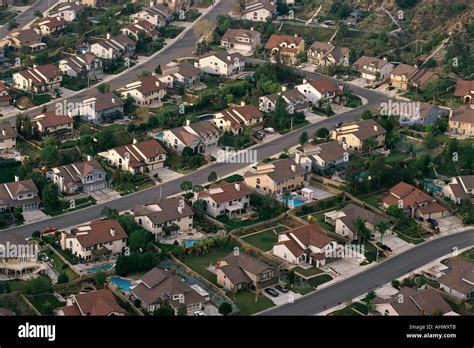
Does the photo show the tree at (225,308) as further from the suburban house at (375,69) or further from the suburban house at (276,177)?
the suburban house at (375,69)

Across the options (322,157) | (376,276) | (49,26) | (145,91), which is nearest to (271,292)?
(376,276)

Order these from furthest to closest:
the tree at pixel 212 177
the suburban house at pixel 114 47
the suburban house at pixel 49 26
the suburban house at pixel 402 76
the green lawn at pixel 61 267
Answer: the suburban house at pixel 49 26 → the suburban house at pixel 114 47 → the suburban house at pixel 402 76 → the tree at pixel 212 177 → the green lawn at pixel 61 267

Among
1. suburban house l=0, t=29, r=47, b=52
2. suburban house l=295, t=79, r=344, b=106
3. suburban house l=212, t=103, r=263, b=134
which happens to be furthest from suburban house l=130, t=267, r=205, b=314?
suburban house l=0, t=29, r=47, b=52

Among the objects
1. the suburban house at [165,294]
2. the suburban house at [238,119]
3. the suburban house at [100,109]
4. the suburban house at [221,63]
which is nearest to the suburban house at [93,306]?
the suburban house at [165,294]

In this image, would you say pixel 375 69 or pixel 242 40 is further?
pixel 242 40

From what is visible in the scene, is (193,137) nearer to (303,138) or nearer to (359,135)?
(303,138)

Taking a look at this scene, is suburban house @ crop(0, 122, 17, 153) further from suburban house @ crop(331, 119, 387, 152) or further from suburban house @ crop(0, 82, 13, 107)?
suburban house @ crop(331, 119, 387, 152)
